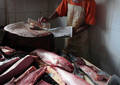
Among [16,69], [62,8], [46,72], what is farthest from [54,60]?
[62,8]

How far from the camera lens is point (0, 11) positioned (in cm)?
164

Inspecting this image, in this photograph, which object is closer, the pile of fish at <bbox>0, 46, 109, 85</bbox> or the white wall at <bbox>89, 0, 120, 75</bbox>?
the pile of fish at <bbox>0, 46, 109, 85</bbox>

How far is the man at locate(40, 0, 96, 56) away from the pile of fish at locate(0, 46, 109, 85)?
1.40 ft

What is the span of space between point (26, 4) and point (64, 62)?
131 cm

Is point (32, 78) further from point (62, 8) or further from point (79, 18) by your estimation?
point (62, 8)

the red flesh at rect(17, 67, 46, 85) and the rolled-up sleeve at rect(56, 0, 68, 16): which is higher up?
the rolled-up sleeve at rect(56, 0, 68, 16)

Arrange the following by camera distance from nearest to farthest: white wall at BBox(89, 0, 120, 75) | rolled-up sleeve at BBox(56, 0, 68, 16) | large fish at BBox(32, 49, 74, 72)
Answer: large fish at BBox(32, 49, 74, 72)
white wall at BBox(89, 0, 120, 75)
rolled-up sleeve at BBox(56, 0, 68, 16)

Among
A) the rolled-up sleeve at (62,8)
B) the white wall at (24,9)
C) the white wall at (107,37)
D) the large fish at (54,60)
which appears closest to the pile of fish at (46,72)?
the large fish at (54,60)

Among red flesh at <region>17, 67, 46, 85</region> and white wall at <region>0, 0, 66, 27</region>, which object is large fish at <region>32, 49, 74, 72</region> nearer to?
red flesh at <region>17, 67, 46, 85</region>


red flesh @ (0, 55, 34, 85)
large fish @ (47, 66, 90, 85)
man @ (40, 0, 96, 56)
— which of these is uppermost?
man @ (40, 0, 96, 56)

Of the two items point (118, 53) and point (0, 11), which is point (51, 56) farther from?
point (0, 11)

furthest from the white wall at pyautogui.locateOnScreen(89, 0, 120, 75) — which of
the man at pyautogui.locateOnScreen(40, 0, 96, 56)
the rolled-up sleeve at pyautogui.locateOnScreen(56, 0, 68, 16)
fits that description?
the rolled-up sleeve at pyautogui.locateOnScreen(56, 0, 68, 16)

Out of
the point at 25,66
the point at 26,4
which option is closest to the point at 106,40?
the point at 25,66

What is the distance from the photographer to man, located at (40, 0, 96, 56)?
1172 millimetres
